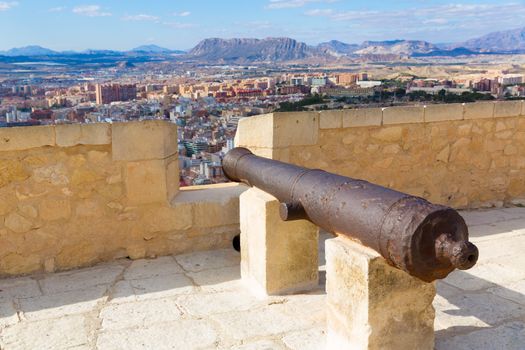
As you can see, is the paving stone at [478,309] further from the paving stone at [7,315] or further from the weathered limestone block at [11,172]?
the weathered limestone block at [11,172]

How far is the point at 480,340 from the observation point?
9.11ft

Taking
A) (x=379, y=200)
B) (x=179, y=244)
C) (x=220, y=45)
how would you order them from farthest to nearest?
(x=220, y=45), (x=179, y=244), (x=379, y=200)

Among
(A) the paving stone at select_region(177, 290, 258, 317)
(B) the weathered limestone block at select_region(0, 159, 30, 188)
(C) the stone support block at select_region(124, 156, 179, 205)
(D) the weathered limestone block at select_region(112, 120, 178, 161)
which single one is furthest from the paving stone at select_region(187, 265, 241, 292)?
(B) the weathered limestone block at select_region(0, 159, 30, 188)

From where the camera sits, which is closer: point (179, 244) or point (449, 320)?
point (449, 320)

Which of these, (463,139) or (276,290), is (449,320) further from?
(463,139)

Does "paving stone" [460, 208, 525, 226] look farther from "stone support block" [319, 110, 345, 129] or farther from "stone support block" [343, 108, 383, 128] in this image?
"stone support block" [319, 110, 345, 129]

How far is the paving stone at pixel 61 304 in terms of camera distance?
3.23 metres

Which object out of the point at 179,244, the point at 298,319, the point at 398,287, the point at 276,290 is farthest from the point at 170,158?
the point at 398,287

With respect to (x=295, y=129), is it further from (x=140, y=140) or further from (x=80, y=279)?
(x=80, y=279)

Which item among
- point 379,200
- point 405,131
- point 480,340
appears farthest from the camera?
point 405,131

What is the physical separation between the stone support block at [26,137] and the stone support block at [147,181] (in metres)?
0.62

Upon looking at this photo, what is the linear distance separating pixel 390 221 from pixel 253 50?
190264 millimetres

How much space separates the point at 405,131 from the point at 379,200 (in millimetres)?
3313

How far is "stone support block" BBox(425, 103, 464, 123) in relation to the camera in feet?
17.9
